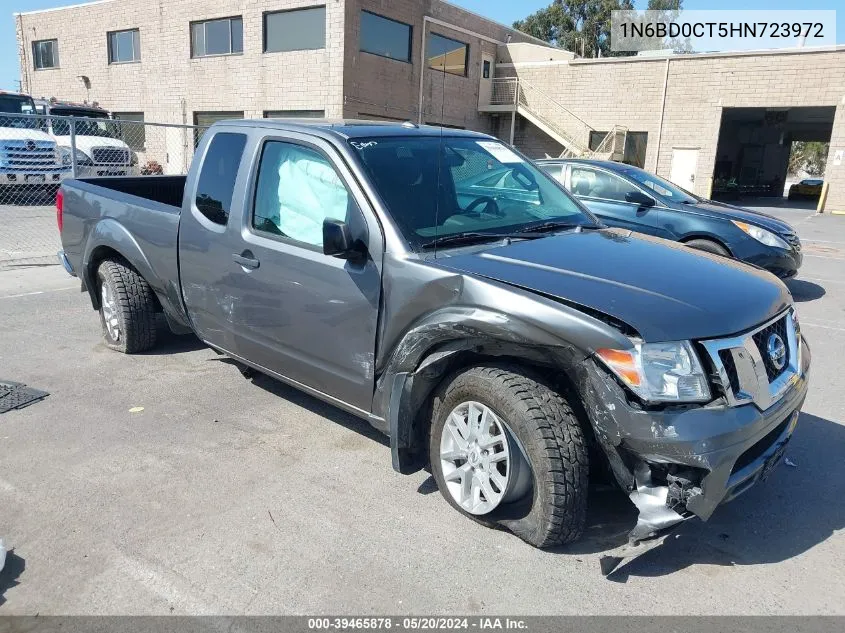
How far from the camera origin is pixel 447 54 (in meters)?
27.5

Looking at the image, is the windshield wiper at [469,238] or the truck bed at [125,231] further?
the truck bed at [125,231]

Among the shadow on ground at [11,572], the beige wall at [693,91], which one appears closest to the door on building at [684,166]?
the beige wall at [693,91]

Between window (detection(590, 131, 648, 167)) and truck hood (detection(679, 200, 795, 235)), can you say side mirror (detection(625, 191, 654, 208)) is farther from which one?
window (detection(590, 131, 648, 167))

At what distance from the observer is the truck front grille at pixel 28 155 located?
50.6 ft

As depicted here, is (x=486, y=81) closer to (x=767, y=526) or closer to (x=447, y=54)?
(x=447, y=54)

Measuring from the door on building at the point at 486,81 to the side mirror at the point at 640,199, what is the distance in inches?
922

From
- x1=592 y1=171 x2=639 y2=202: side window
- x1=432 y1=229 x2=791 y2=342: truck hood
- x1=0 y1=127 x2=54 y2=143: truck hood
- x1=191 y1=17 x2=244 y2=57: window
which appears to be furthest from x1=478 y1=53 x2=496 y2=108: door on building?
x1=432 y1=229 x2=791 y2=342: truck hood

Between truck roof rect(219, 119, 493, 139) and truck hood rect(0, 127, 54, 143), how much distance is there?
14.0 m

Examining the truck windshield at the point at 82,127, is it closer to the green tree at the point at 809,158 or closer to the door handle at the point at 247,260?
the door handle at the point at 247,260

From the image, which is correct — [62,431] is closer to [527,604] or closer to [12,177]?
[527,604]

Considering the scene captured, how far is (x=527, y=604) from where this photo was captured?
275cm

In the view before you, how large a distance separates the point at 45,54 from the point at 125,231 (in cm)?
3337

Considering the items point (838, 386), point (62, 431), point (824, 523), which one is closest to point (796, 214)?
point (838, 386)

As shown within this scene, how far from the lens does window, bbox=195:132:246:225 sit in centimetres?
432
